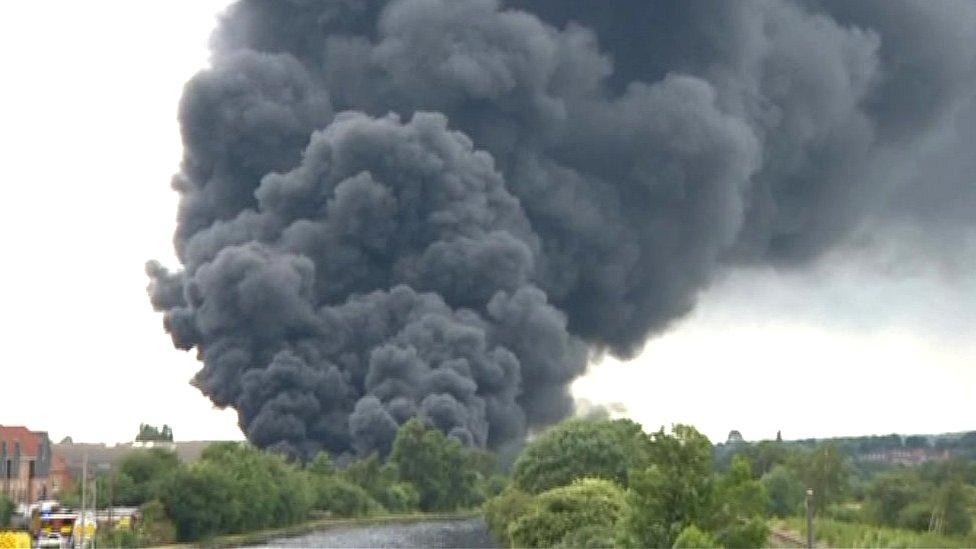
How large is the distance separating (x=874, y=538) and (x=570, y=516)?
8.03m

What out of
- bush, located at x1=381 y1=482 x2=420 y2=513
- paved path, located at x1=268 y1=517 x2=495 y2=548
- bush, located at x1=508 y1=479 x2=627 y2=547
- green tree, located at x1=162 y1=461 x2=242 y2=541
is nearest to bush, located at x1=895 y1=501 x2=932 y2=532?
bush, located at x1=508 y1=479 x2=627 y2=547

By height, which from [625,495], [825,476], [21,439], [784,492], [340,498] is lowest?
[625,495]

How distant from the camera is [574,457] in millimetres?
56188

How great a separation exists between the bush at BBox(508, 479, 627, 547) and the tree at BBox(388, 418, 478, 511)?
3463 centimetres

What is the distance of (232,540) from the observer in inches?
2411

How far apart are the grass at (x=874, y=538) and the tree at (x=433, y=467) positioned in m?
35.9

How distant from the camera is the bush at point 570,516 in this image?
42625 mm

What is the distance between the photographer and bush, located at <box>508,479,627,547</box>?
4262 centimetres

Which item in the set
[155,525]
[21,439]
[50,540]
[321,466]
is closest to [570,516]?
[50,540]

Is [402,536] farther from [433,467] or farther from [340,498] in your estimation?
[433,467]

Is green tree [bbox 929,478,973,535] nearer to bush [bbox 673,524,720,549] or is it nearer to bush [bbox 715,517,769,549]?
bush [bbox 715,517,769,549]

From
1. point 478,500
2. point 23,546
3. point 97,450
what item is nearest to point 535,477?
point 23,546

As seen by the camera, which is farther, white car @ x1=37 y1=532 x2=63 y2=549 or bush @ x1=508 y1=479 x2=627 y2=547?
white car @ x1=37 y1=532 x2=63 y2=549

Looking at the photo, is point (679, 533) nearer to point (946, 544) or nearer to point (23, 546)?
point (946, 544)
